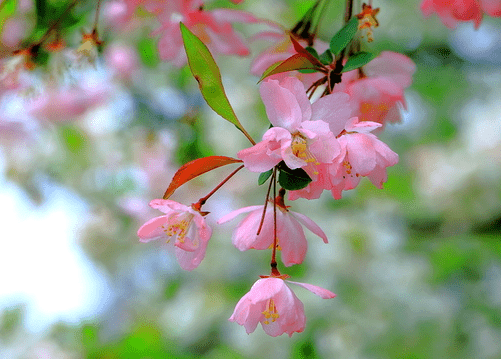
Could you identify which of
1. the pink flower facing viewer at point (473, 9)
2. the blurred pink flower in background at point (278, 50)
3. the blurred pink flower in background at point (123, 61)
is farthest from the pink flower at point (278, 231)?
the blurred pink flower in background at point (123, 61)

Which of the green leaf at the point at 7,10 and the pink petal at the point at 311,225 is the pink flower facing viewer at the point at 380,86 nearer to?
the pink petal at the point at 311,225

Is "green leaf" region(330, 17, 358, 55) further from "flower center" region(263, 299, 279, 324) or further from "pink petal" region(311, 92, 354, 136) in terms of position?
"flower center" region(263, 299, 279, 324)

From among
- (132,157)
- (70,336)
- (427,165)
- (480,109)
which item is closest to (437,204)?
(427,165)

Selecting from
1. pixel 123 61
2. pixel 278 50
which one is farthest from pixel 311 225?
pixel 123 61

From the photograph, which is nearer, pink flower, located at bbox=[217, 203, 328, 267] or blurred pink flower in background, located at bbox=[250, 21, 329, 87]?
pink flower, located at bbox=[217, 203, 328, 267]

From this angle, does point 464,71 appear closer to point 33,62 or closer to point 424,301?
point 424,301

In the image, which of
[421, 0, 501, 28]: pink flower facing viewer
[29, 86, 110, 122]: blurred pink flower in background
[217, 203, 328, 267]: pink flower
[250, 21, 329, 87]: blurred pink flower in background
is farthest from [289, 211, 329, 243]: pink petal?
[29, 86, 110, 122]: blurred pink flower in background

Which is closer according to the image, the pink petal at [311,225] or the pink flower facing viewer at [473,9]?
the pink petal at [311,225]
